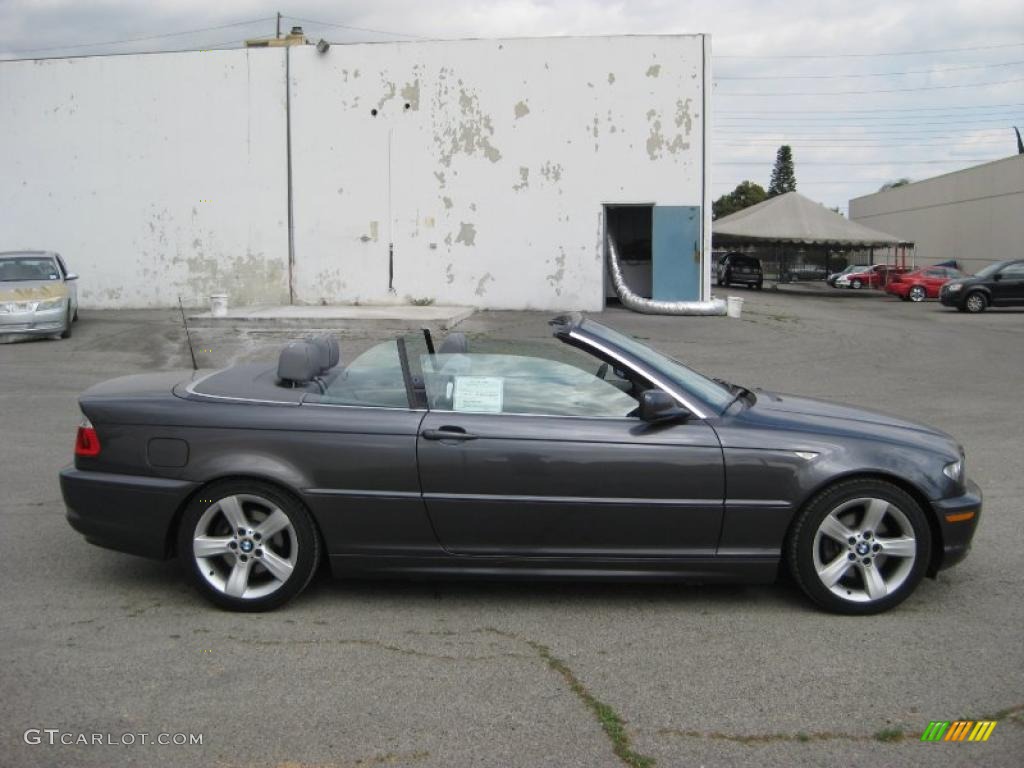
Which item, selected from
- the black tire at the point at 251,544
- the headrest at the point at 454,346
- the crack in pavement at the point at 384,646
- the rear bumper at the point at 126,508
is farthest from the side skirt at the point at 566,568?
the headrest at the point at 454,346

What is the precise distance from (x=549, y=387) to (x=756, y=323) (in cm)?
1811

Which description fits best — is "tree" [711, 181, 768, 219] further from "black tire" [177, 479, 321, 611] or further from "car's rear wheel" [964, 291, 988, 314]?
"black tire" [177, 479, 321, 611]

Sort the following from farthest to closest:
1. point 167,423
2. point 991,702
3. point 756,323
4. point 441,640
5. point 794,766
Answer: point 756,323 < point 167,423 < point 441,640 < point 991,702 < point 794,766

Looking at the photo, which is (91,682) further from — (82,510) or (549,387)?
(549,387)

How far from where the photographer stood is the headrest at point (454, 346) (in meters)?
5.29

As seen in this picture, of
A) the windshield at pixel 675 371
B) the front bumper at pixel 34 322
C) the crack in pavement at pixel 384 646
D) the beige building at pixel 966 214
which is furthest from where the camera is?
the beige building at pixel 966 214

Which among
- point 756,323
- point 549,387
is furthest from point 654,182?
point 549,387

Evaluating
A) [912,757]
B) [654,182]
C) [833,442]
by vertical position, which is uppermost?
[654,182]

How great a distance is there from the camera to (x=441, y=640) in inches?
178

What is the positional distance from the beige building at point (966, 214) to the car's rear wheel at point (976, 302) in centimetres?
2110

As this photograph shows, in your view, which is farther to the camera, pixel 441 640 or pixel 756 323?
pixel 756 323

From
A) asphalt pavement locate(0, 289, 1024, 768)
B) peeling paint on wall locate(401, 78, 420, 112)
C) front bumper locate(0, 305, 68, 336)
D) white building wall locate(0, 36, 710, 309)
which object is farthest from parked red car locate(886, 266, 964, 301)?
asphalt pavement locate(0, 289, 1024, 768)

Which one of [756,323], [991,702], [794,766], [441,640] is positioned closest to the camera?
[794,766]
